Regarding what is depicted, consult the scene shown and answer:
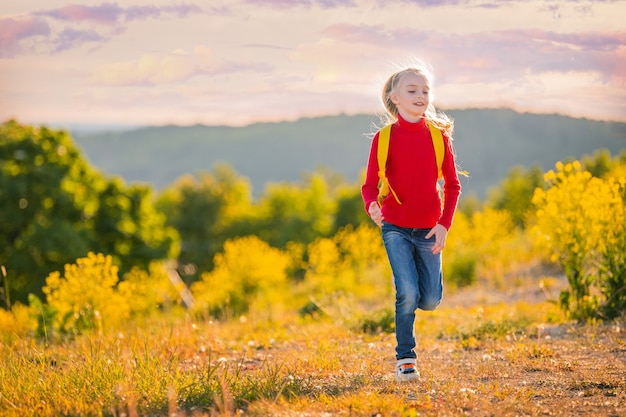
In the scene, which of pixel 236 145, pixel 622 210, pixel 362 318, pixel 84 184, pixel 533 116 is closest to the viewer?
pixel 622 210

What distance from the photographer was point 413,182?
15.9ft

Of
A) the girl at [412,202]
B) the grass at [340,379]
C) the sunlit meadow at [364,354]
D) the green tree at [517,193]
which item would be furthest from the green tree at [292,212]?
the girl at [412,202]

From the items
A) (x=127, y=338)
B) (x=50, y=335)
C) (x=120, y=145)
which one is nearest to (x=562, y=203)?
(x=127, y=338)

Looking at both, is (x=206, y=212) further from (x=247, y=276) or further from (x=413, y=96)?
(x=413, y=96)

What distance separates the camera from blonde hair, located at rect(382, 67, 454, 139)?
500 cm

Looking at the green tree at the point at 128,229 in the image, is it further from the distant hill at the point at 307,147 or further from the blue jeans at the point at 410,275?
the distant hill at the point at 307,147

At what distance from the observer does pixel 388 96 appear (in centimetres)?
512

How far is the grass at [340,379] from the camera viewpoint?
12.6 feet

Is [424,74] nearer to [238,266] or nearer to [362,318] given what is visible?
[362,318]

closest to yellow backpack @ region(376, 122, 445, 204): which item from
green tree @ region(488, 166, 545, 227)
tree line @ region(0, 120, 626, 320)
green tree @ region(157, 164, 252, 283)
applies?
tree line @ region(0, 120, 626, 320)

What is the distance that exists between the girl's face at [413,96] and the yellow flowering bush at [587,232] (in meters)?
2.49

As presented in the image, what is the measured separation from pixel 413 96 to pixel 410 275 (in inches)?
51.9

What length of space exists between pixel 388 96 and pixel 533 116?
395ft

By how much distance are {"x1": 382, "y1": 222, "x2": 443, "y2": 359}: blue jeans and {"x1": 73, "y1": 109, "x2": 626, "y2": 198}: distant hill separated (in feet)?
284
